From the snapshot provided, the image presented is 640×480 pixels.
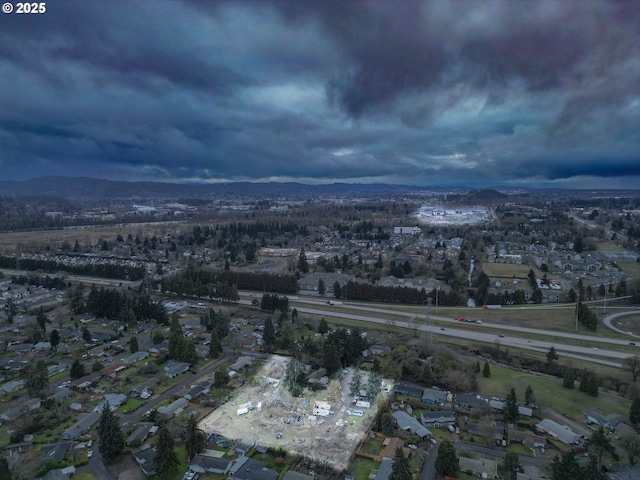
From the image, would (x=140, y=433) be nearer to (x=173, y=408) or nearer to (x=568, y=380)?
(x=173, y=408)

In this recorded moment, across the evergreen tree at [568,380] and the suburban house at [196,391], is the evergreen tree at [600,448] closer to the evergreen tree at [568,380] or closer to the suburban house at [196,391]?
the evergreen tree at [568,380]

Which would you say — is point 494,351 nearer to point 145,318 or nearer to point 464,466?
point 464,466

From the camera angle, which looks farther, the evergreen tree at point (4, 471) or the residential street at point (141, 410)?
the residential street at point (141, 410)

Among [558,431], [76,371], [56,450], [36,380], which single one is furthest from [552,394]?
[36,380]

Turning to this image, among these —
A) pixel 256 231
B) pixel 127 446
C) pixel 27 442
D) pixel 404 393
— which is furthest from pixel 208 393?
pixel 256 231

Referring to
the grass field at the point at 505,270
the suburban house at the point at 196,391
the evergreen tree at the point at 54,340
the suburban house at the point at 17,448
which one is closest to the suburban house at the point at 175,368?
the suburban house at the point at 196,391

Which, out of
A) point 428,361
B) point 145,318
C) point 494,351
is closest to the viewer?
point 428,361
